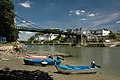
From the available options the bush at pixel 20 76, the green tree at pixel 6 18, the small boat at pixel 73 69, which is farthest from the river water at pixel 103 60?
the green tree at pixel 6 18

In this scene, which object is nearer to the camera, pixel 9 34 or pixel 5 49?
pixel 5 49

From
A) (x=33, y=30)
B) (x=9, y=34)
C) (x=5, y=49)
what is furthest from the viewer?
(x=33, y=30)

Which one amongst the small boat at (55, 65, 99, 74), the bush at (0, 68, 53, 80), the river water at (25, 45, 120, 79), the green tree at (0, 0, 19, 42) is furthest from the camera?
the green tree at (0, 0, 19, 42)

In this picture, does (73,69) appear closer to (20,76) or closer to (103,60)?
(20,76)

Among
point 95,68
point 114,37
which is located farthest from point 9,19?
point 114,37

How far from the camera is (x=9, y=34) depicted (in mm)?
73562

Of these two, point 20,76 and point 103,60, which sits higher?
point 20,76

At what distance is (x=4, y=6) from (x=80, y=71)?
150ft

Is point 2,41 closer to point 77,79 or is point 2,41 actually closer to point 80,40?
point 77,79

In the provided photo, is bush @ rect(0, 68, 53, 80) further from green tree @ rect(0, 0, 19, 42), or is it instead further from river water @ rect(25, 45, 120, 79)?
green tree @ rect(0, 0, 19, 42)

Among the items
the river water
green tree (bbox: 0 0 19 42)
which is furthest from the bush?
green tree (bbox: 0 0 19 42)

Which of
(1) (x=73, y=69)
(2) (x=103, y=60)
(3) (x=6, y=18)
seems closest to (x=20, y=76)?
(1) (x=73, y=69)

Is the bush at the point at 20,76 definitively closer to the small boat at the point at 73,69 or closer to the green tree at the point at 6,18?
the small boat at the point at 73,69

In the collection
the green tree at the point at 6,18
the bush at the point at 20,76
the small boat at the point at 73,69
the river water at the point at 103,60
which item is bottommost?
the river water at the point at 103,60
